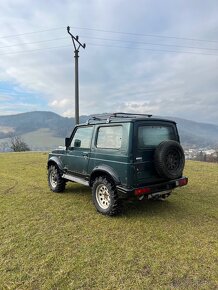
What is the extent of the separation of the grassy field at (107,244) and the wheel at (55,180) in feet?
1.44

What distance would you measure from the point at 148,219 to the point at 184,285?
6.98 ft

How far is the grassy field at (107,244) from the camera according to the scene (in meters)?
3.18

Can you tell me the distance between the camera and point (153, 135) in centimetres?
531

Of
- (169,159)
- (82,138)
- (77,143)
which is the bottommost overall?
(169,159)

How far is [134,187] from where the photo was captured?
192 inches

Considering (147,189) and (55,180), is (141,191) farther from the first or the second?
(55,180)

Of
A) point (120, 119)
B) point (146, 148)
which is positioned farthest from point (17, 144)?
point (146, 148)

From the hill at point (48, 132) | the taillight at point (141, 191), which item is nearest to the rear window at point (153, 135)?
the taillight at point (141, 191)

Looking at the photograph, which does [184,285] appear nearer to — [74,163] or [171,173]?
[171,173]

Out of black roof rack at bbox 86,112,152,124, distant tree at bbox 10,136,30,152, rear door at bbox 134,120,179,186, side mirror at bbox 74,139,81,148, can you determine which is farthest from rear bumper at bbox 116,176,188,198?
distant tree at bbox 10,136,30,152

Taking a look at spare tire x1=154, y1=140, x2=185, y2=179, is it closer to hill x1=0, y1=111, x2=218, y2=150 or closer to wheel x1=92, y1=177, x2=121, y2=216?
wheel x1=92, y1=177, x2=121, y2=216

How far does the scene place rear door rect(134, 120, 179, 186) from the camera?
493 centimetres

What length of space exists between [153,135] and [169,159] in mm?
576

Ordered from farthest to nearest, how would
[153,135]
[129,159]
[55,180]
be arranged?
[55,180] → [153,135] → [129,159]
